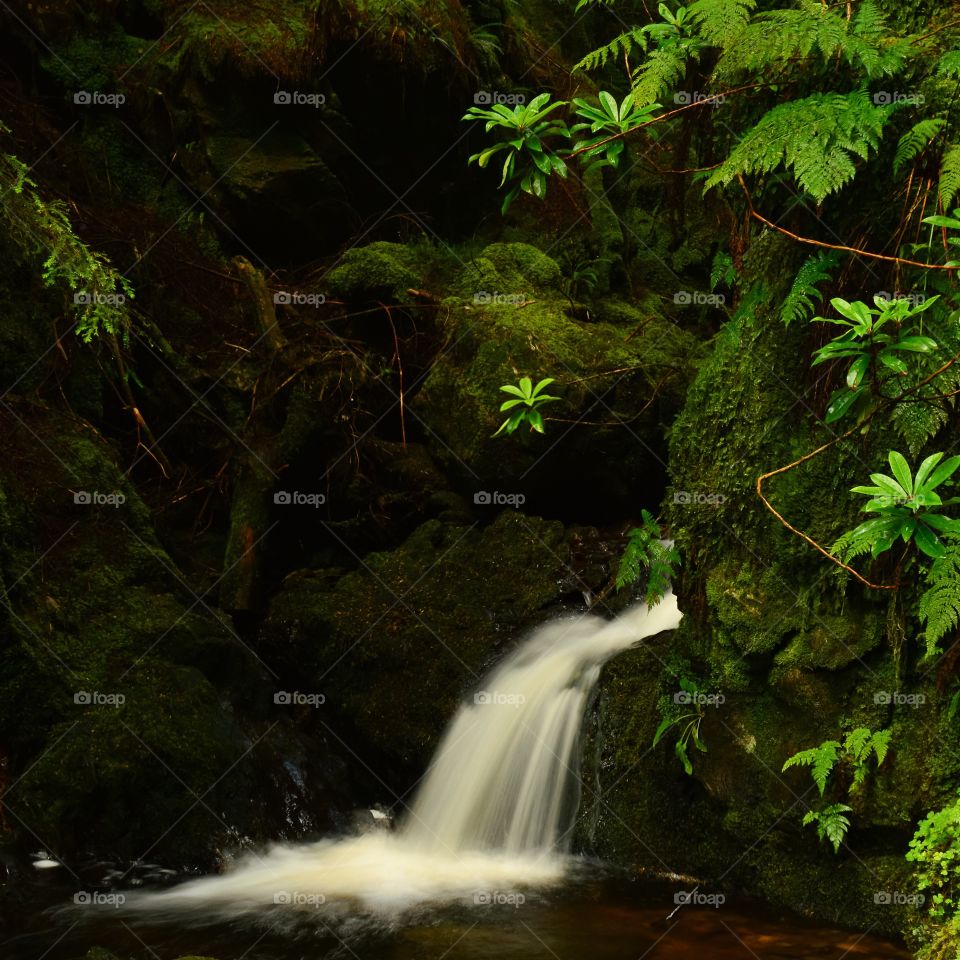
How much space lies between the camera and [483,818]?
5691mm

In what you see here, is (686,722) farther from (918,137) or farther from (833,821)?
(918,137)

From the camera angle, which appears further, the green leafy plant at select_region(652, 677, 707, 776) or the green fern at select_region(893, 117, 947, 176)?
the green leafy plant at select_region(652, 677, 707, 776)

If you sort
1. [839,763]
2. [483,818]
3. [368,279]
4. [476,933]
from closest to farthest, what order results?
[839,763], [476,933], [483,818], [368,279]

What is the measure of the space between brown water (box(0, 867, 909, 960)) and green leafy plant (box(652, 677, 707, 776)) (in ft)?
2.27

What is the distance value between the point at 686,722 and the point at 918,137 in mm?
2994

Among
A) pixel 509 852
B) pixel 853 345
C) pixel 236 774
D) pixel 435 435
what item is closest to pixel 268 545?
pixel 435 435

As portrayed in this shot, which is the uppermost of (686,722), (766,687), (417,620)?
(766,687)

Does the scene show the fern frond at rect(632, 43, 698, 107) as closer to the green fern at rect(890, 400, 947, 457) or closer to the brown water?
the green fern at rect(890, 400, 947, 457)

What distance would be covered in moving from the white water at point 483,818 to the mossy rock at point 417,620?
0.91 feet

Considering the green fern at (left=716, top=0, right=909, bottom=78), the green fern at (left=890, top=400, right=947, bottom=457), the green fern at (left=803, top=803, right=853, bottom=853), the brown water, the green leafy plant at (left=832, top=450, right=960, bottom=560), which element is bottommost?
the brown water

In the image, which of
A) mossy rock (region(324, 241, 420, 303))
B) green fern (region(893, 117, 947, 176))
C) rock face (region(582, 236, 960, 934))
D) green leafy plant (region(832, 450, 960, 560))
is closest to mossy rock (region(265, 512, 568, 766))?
rock face (region(582, 236, 960, 934))

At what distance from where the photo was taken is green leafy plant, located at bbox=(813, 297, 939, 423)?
3.42 metres

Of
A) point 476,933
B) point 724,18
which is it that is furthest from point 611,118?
point 476,933

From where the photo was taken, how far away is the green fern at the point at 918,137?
149 inches
